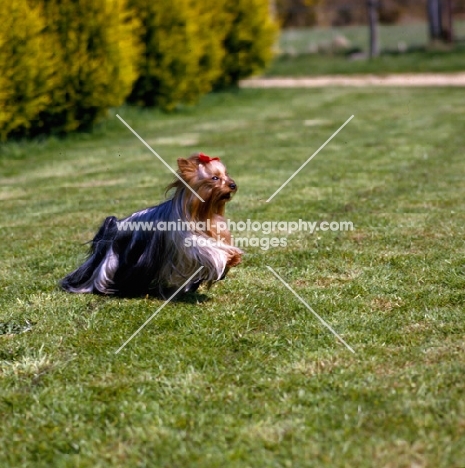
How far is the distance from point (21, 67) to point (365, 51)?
23.6m

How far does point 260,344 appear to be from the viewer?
15.7 feet

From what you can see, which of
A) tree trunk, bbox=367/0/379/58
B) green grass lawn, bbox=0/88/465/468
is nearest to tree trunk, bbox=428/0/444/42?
tree trunk, bbox=367/0/379/58

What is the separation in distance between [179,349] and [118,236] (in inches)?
45.4

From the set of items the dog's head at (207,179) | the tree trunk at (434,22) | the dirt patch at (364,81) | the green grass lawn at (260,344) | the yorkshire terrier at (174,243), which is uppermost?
the dog's head at (207,179)

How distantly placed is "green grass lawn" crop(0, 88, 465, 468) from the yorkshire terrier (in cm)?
16

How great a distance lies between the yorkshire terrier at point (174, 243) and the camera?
5.15m

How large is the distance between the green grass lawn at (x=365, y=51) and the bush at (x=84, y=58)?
594 inches

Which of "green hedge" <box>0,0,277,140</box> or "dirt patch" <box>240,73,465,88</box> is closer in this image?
"green hedge" <box>0,0,277,140</box>

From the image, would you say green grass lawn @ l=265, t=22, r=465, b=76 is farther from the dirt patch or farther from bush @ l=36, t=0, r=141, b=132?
bush @ l=36, t=0, r=141, b=132

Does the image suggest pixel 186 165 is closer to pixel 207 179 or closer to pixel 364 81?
pixel 207 179

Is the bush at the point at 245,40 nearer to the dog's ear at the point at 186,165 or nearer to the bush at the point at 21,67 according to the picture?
the bush at the point at 21,67

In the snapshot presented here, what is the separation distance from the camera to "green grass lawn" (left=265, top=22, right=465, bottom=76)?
96.4 ft

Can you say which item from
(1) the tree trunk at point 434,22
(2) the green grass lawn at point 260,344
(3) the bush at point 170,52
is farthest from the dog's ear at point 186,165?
(1) the tree trunk at point 434,22

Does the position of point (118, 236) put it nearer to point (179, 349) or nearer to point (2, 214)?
point (179, 349)
